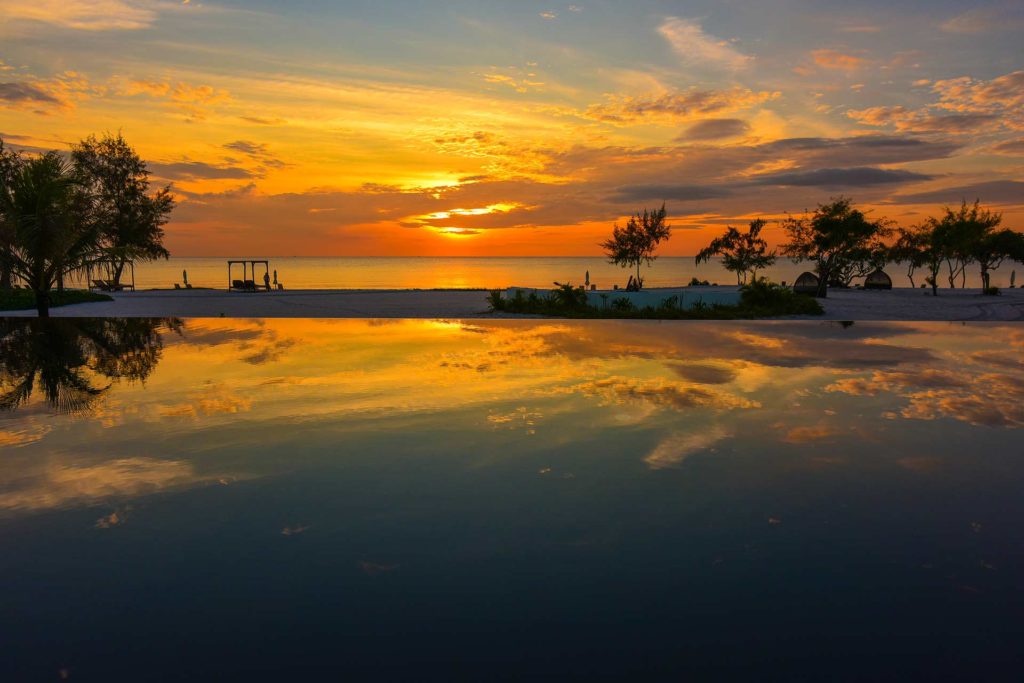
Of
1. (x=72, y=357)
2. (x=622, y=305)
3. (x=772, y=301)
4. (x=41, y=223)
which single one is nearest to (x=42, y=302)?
(x=41, y=223)

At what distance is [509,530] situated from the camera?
5.29 metres

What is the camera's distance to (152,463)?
276 inches

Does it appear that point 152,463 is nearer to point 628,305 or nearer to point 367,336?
point 367,336

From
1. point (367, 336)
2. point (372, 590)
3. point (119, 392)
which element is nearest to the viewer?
point (372, 590)

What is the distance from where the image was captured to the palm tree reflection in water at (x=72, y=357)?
10570 millimetres

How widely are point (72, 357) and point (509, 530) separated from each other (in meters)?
13.6

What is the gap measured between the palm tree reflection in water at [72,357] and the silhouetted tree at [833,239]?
123 feet

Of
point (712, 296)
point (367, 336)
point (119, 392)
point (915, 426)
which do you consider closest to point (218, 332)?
point (367, 336)

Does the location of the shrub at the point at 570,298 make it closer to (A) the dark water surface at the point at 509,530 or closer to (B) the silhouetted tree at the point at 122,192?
(A) the dark water surface at the point at 509,530

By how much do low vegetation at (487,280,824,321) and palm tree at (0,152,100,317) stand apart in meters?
15.9

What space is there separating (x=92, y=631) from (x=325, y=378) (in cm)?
807

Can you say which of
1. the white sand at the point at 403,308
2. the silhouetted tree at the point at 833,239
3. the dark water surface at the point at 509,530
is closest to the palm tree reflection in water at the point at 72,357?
the dark water surface at the point at 509,530

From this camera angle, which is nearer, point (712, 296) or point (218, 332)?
point (218, 332)

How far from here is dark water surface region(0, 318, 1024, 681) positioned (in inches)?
148
